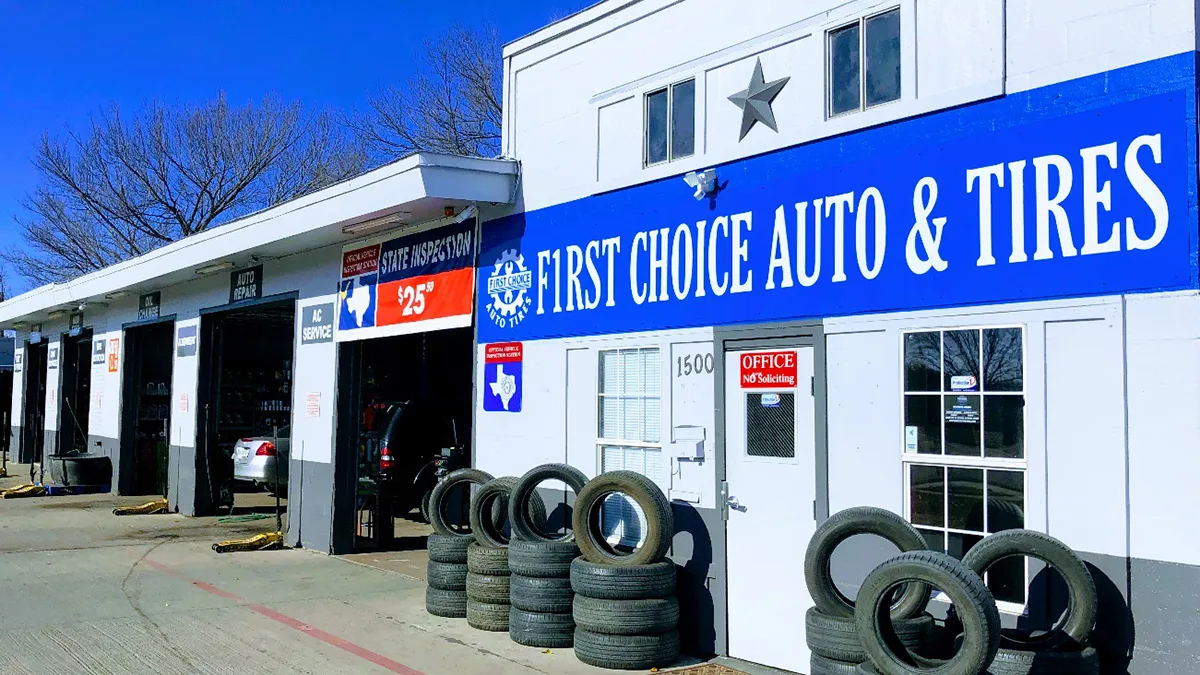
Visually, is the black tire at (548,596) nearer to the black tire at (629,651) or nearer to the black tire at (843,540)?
the black tire at (629,651)

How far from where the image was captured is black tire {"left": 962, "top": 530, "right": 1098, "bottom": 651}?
17.9 ft

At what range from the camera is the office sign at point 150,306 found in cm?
1933

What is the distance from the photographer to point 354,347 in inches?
525

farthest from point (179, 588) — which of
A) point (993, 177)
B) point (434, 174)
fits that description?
point (993, 177)

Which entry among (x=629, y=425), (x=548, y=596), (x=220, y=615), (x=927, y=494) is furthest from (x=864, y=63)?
(x=220, y=615)

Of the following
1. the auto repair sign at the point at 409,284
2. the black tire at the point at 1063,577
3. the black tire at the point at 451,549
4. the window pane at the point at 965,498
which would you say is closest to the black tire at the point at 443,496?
the black tire at the point at 451,549

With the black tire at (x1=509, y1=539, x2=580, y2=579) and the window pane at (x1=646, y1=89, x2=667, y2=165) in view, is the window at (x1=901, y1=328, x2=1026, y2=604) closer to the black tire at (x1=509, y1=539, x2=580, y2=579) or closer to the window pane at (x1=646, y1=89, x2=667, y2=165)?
the black tire at (x1=509, y1=539, x2=580, y2=579)

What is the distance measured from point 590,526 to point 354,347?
5.98 meters

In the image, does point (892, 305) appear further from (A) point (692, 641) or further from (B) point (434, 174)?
(B) point (434, 174)

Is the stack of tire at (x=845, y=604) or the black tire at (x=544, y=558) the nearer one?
the stack of tire at (x=845, y=604)

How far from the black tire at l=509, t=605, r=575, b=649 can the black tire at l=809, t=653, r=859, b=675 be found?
2.43 m

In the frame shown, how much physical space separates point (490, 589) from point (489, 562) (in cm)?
23

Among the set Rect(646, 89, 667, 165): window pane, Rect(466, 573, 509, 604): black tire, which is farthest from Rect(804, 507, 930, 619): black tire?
Rect(646, 89, 667, 165): window pane

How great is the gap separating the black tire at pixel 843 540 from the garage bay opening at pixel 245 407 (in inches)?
399
